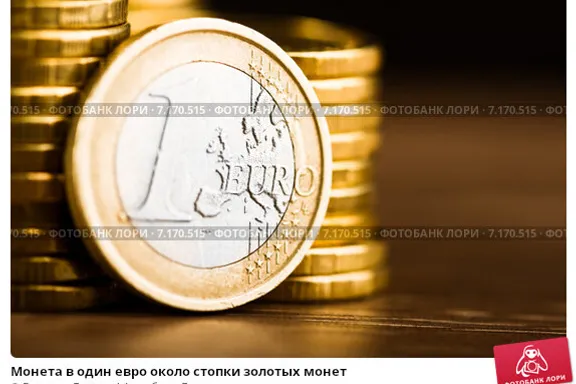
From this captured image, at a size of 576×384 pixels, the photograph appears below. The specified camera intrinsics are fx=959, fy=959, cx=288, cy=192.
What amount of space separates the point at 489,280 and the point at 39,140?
0.44 m

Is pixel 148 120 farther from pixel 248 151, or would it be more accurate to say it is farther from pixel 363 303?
pixel 363 303

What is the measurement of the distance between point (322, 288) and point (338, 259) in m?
0.03

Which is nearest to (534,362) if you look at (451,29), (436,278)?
(436,278)

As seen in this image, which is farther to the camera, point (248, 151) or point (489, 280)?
point (489, 280)

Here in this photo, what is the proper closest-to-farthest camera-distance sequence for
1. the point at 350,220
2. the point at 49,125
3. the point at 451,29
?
the point at 49,125 → the point at 350,220 → the point at 451,29

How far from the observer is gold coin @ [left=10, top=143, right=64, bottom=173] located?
2.45ft

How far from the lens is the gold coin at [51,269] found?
764 mm

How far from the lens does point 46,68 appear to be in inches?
29.4

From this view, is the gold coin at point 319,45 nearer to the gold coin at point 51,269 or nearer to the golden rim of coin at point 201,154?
the golden rim of coin at point 201,154

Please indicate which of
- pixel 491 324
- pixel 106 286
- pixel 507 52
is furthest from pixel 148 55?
pixel 507 52

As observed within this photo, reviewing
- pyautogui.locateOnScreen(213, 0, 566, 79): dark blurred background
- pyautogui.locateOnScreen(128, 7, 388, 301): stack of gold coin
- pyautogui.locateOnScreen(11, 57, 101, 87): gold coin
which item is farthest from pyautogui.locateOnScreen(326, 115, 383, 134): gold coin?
pyautogui.locateOnScreen(213, 0, 566, 79): dark blurred background

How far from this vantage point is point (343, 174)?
835 millimetres

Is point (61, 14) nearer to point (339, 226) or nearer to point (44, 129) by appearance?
point (44, 129)

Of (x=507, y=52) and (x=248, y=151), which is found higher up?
(x=507, y=52)
